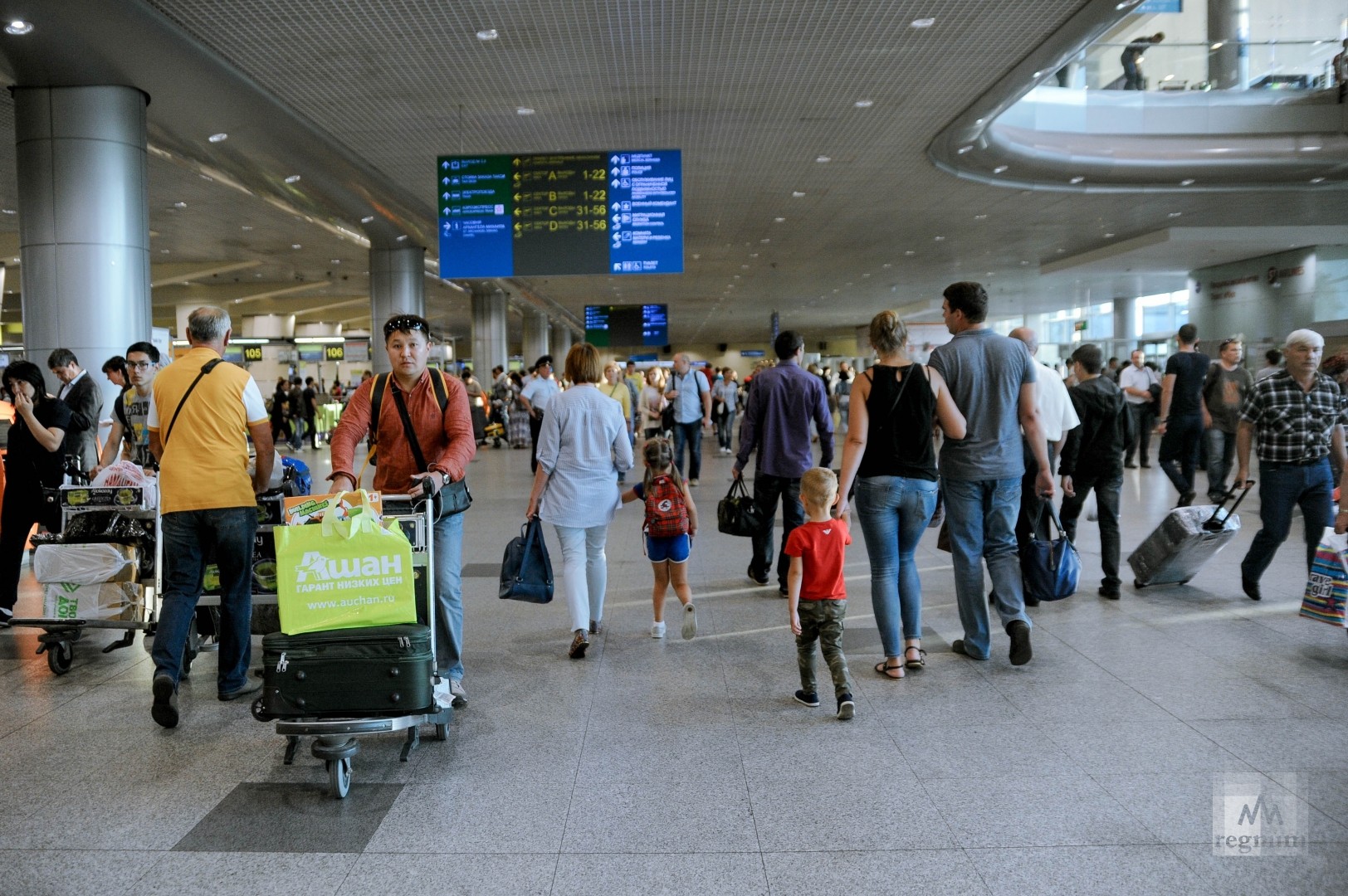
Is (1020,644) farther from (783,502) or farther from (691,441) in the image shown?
(691,441)

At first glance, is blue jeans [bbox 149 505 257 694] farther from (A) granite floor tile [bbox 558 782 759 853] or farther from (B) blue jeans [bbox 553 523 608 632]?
(A) granite floor tile [bbox 558 782 759 853]

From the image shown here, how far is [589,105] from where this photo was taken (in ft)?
36.5

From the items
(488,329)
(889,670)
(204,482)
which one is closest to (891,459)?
(889,670)

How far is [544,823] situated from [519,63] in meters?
8.08

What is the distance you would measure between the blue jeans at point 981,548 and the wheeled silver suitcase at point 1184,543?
5.94 ft

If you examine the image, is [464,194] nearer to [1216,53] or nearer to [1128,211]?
[1216,53]

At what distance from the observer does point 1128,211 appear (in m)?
19.2

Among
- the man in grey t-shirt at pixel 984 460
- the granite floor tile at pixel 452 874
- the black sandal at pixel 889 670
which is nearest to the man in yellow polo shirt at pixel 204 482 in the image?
the granite floor tile at pixel 452 874

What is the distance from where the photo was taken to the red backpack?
17.7ft

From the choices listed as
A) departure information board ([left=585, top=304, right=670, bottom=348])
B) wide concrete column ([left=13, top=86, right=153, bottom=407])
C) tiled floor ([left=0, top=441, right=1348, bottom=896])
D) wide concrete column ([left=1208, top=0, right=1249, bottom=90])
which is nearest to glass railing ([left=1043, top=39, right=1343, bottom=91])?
wide concrete column ([left=1208, top=0, right=1249, bottom=90])

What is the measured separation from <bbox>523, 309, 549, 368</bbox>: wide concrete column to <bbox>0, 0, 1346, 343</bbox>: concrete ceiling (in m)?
17.8

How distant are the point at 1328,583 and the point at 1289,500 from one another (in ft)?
3.70

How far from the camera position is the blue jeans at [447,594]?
4.35 meters

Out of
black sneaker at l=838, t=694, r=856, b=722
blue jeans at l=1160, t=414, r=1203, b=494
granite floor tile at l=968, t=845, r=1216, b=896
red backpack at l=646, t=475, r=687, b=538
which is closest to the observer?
granite floor tile at l=968, t=845, r=1216, b=896
